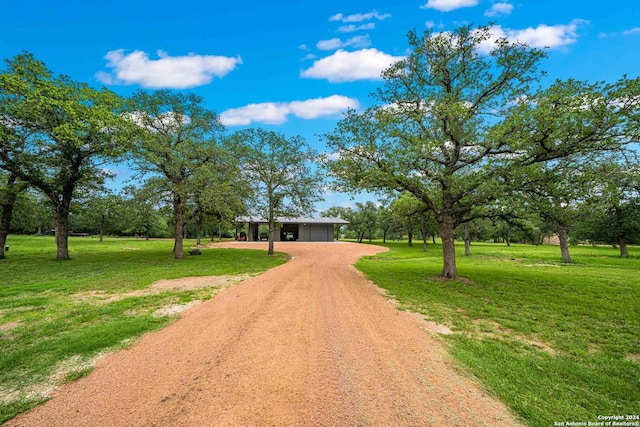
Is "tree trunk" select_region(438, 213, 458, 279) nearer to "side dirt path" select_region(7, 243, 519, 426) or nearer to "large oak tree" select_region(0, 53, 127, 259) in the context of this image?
"side dirt path" select_region(7, 243, 519, 426)

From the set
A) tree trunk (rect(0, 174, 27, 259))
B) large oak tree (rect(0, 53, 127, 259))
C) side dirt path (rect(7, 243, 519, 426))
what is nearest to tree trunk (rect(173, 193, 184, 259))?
large oak tree (rect(0, 53, 127, 259))

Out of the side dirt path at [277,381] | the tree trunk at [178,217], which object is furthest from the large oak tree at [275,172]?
the side dirt path at [277,381]

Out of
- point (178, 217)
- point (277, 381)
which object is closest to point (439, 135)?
point (277, 381)

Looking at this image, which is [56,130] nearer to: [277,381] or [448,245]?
[277,381]

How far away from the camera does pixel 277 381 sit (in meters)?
3.42

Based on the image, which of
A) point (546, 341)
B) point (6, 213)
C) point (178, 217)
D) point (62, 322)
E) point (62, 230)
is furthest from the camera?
point (178, 217)

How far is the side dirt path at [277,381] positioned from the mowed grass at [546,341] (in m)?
0.51

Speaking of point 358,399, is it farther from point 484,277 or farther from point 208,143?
point 208,143

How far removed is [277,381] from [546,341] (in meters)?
4.99

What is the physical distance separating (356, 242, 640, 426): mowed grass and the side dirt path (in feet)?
1.69

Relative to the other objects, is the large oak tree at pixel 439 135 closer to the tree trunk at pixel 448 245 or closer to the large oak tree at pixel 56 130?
the tree trunk at pixel 448 245

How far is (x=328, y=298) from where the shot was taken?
773 centimetres

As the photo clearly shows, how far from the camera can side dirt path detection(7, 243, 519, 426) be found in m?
2.77

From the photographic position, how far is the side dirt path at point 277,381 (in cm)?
277
